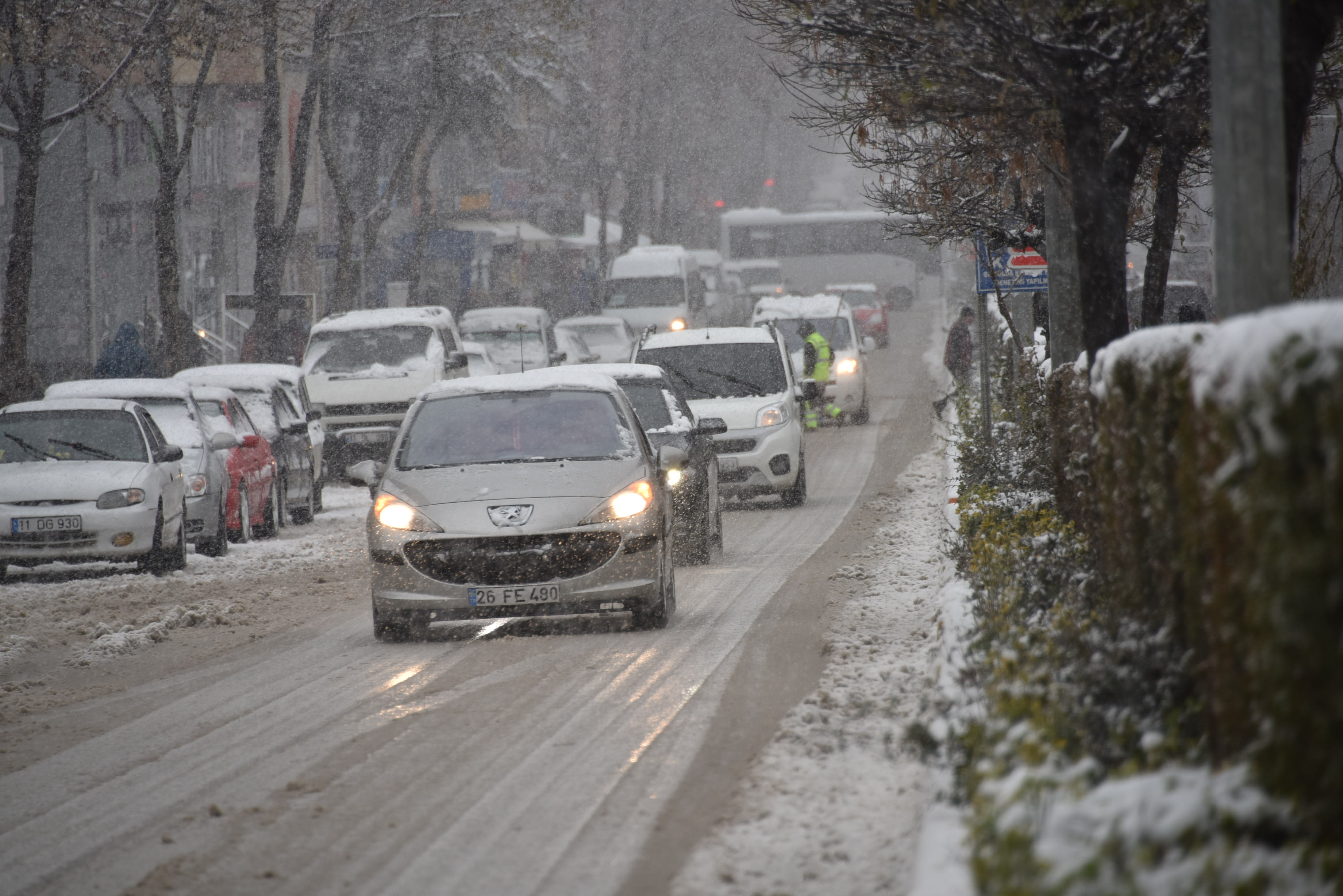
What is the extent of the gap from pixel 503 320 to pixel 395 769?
96.7 feet

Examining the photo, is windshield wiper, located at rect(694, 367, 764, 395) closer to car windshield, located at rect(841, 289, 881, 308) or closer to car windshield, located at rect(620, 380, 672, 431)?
car windshield, located at rect(620, 380, 672, 431)

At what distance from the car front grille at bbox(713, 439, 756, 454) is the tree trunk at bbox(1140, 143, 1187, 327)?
6.85 m

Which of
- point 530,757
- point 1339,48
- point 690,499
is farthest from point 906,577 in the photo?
point 530,757

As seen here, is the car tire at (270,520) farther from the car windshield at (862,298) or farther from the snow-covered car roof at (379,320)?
the car windshield at (862,298)

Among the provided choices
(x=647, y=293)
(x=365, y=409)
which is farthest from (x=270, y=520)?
(x=647, y=293)

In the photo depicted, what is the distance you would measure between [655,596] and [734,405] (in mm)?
8940

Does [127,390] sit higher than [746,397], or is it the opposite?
[127,390]

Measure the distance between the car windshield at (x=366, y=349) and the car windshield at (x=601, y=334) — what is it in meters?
14.8

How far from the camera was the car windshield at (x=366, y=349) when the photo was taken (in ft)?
80.7

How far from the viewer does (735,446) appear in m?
18.3

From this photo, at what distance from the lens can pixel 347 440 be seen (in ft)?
73.5

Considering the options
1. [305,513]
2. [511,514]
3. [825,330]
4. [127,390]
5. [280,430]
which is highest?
[825,330]

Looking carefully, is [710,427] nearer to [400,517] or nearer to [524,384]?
[524,384]

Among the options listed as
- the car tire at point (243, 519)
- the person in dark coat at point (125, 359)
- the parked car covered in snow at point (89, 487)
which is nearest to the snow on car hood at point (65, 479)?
the parked car covered in snow at point (89, 487)
